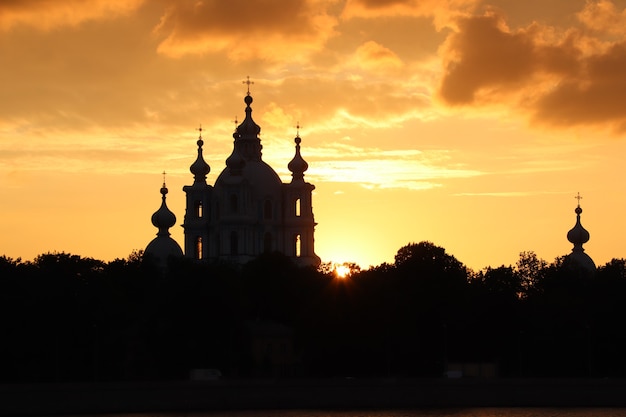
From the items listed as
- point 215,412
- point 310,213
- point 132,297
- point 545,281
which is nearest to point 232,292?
point 132,297

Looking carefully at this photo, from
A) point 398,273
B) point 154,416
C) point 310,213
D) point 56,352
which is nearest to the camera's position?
point 154,416

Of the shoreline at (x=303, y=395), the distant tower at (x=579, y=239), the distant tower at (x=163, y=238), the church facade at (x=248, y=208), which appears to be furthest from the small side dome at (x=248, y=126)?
the shoreline at (x=303, y=395)

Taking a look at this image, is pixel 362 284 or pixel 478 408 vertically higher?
pixel 362 284

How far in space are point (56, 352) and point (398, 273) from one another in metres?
25.3

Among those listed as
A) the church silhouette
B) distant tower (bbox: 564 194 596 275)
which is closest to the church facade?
the church silhouette

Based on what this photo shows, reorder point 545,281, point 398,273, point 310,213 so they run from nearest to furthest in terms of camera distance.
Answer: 1. point 398,273
2. point 545,281
3. point 310,213

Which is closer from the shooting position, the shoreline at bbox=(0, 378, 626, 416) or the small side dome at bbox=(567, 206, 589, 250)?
the shoreline at bbox=(0, 378, 626, 416)

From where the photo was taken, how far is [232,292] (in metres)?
115

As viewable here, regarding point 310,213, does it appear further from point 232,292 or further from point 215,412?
point 215,412

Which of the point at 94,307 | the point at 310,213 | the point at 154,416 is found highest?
the point at 310,213

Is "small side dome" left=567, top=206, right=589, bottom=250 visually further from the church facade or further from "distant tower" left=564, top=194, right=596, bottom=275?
the church facade

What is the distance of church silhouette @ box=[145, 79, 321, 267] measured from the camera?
160750 millimetres

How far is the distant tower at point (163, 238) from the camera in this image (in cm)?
15888

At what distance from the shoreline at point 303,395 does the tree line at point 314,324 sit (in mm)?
11476
